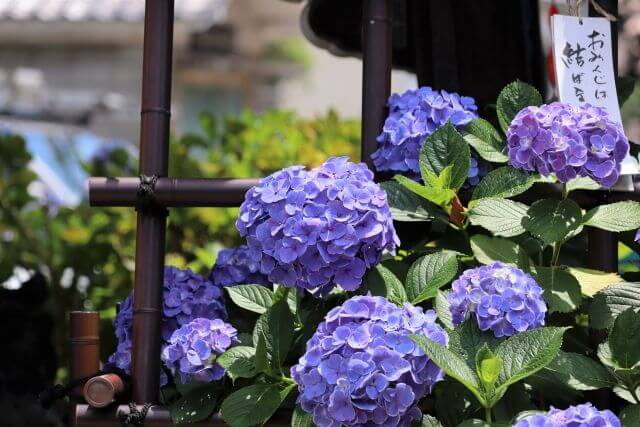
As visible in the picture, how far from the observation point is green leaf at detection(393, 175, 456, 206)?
46.7 inches

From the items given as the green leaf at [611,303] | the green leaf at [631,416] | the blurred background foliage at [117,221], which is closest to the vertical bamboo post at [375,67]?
the green leaf at [611,303]

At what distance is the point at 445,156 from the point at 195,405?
16.8 inches

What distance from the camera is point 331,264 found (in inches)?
42.8

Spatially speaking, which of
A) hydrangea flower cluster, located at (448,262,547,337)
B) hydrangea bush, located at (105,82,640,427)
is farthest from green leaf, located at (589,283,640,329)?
hydrangea flower cluster, located at (448,262,547,337)

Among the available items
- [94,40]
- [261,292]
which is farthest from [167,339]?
[94,40]

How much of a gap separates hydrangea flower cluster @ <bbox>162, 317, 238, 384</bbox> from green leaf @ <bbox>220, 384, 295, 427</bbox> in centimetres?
7

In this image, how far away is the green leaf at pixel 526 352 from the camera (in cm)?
98

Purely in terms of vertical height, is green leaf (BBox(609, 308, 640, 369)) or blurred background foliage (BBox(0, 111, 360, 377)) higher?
blurred background foliage (BBox(0, 111, 360, 377))

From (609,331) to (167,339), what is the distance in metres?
0.56

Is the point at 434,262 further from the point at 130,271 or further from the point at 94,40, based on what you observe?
the point at 94,40

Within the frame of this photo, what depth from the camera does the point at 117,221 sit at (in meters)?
2.57

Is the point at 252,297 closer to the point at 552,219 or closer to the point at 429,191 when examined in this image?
the point at 429,191

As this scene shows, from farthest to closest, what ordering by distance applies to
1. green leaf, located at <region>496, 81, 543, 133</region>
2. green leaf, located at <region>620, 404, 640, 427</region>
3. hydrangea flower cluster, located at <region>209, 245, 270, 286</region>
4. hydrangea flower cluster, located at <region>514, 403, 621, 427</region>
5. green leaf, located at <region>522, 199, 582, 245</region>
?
hydrangea flower cluster, located at <region>209, 245, 270, 286</region>, green leaf, located at <region>496, 81, 543, 133</region>, green leaf, located at <region>522, 199, 582, 245</region>, green leaf, located at <region>620, 404, 640, 427</region>, hydrangea flower cluster, located at <region>514, 403, 621, 427</region>

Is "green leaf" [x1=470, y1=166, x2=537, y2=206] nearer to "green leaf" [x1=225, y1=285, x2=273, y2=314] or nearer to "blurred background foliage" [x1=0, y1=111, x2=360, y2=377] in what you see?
"green leaf" [x1=225, y1=285, x2=273, y2=314]
